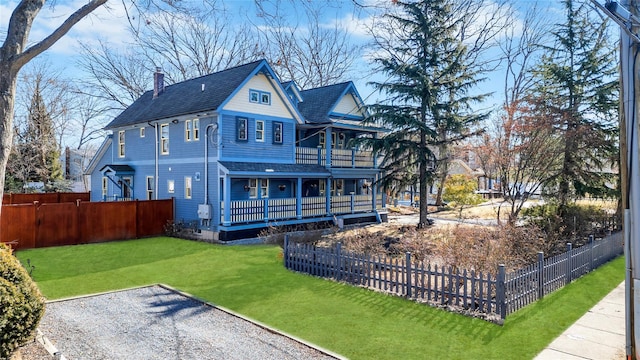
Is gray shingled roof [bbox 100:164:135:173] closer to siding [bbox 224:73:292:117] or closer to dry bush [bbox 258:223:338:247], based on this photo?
siding [bbox 224:73:292:117]

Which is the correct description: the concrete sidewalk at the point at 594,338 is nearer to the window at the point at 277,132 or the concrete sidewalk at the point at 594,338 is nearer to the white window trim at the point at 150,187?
the window at the point at 277,132

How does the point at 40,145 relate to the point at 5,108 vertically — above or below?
above

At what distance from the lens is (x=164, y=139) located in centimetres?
2231

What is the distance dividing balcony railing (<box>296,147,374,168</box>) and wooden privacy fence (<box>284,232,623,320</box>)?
37.1ft

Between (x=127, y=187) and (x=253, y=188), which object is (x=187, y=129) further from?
(x=127, y=187)

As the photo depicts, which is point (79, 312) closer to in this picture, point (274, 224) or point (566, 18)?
point (274, 224)

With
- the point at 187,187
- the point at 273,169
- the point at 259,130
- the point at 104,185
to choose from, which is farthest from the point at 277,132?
the point at 104,185

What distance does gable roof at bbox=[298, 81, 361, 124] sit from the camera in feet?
78.3

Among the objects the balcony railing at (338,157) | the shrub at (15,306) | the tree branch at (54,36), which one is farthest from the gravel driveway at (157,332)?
the balcony railing at (338,157)

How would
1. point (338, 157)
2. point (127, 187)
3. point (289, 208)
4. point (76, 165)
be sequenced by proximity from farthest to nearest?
point (76, 165) < point (127, 187) < point (338, 157) < point (289, 208)

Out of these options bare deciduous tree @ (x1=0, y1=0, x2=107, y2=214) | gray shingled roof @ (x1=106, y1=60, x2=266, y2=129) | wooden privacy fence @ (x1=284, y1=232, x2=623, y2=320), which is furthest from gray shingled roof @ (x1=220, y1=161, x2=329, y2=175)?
bare deciduous tree @ (x1=0, y1=0, x2=107, y2=214)

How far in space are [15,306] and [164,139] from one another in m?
18.3

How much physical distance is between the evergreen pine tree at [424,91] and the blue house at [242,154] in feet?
11.3

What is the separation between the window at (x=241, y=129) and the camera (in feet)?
63.9
